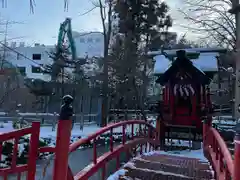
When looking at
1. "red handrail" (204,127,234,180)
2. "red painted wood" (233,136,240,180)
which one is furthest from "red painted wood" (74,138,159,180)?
"red painted wood" (233,136,240,180)

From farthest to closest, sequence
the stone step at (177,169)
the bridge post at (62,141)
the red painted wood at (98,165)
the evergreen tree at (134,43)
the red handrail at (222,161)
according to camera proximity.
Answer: the evergreen tree at (134,43), the stone step at (177,169), the red painted wood at (98,165), the bridge post at (62,141), the red handrail at (222,161)

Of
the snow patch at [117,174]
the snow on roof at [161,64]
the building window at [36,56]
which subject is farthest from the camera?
the building window at [36,56]

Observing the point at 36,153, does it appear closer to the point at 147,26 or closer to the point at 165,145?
the point at 165,145

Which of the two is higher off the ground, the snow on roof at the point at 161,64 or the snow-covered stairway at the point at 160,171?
the snow on roof at the point at 161,64

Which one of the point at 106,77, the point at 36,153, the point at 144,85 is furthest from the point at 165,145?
the point at 144,85

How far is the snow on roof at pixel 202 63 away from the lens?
952cm

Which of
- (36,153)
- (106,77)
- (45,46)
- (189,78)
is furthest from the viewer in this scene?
(45,46)

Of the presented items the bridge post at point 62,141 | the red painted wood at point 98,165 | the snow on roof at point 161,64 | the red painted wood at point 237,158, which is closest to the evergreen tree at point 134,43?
the snow on roof at point 161,64

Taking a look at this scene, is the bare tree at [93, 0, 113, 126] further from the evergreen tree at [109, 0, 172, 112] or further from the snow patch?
the snow patch

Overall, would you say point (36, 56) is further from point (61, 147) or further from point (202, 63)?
point (61, 147)

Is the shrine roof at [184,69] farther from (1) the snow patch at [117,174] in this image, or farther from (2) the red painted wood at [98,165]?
(1) the snow patch at [117,174]

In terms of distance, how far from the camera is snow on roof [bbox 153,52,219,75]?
31.2ft

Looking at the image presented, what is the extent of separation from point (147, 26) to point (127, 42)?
317 centimetres

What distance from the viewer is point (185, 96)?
30.8 feet
